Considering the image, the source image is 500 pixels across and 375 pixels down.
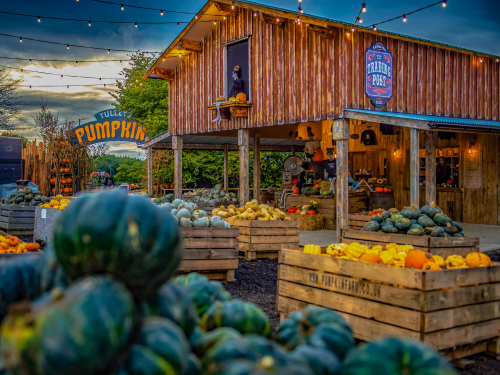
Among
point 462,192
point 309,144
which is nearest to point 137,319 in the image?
point 462,192

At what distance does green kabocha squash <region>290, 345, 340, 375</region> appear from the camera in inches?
49.0

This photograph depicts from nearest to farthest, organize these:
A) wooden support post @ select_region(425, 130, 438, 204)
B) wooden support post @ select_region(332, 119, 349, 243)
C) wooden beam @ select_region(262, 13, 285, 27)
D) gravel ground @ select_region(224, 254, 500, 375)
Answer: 1. gravel ground @ select_region(224, 254, 500, 375)
2. wooden support post @ select_region(425, 130, 438, 204)
3. wooden support post @ select_region(332, 119, 349, 243)
4. wooden beam @ select_region(262, 13, 285, 27)

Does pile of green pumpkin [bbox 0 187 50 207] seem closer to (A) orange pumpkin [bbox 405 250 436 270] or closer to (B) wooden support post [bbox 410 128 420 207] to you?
(B) wooden support post [bbox 410 128 420 207]

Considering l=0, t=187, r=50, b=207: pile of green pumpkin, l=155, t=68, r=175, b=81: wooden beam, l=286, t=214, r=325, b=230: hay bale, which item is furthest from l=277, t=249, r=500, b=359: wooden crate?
l=155, t=68, r=175, b=81: wooden beam

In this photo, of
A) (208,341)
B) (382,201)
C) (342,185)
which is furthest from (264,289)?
(382,201)

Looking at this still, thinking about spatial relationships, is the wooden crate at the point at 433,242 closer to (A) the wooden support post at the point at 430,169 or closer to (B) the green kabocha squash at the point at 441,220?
(B) the green kabocha squash at the point at 441,220

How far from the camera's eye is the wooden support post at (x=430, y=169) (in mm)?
10086

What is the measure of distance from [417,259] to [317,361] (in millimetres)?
3156

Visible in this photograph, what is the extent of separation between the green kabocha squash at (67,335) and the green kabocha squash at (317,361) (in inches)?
18.9

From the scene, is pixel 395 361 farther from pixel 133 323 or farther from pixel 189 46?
pixel 189 46

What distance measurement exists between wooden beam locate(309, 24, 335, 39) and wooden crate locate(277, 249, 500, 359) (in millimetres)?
8067

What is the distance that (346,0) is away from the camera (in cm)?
1795

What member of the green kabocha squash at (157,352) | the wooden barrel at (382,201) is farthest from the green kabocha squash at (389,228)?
the wooden barrel at (382,201)

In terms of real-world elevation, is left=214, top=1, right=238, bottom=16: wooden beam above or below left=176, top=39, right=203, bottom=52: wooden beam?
above
